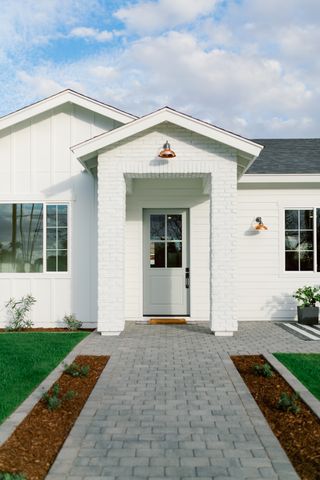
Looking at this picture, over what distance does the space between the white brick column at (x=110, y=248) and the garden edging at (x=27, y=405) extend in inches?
77.4

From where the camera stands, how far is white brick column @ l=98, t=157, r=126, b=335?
8.72 metres

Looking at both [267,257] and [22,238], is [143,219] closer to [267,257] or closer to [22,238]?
[22,238]

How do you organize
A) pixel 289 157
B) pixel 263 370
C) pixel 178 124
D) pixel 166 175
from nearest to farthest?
pixel 263 370
pixel 178 124
pixel 166 175
pixel 289 157

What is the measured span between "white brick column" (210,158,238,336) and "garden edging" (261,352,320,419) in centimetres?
174

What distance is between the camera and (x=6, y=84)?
388 inches

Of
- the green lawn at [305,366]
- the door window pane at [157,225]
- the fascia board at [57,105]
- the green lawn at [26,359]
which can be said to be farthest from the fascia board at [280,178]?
the green lawn at [26,359]

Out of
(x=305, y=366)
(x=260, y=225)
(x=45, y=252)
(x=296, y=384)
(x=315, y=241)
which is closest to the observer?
(x=296, y=384)

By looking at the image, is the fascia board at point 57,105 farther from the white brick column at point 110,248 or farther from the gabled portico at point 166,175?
the white brick column at point 110,248

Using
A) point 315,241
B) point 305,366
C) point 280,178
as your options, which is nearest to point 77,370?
point 305,366

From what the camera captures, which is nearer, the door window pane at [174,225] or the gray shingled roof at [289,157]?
the door window pane at [174,225]

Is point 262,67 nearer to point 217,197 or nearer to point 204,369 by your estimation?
point 217,197

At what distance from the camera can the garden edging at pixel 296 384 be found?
4625 millimetres

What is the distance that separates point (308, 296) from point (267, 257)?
1.33 m

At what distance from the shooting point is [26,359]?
6852 mm
